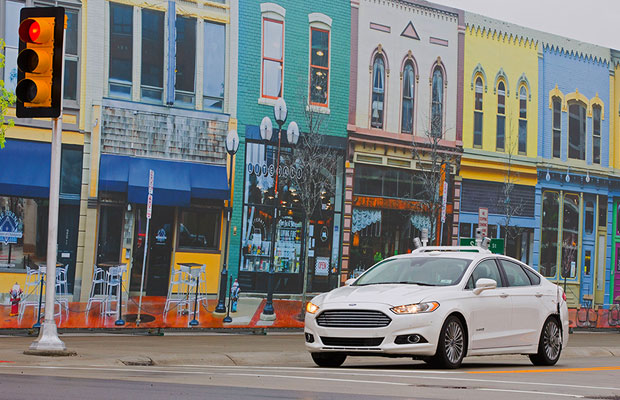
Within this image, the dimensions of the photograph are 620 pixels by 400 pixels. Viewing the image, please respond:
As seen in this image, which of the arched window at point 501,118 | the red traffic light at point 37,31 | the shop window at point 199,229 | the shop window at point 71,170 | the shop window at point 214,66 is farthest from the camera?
the arched window at point 501,118

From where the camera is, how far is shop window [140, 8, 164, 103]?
84.4 feet

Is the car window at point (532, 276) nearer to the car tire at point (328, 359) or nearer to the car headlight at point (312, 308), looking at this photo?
the car tire at point (328, 359)

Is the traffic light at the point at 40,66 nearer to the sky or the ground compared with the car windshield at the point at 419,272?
nearer to the sky

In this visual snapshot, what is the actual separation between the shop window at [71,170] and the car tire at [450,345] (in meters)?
14.5

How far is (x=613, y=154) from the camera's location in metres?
38.3

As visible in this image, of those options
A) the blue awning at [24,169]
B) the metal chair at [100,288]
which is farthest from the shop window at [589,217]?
the blue awning at [24,169]

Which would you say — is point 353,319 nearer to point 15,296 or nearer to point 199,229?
point 15,296

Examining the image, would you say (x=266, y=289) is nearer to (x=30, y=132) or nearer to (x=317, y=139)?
(x=317, y=139)

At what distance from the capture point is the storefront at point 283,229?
2773 cm

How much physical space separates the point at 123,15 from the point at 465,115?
41.8 ft

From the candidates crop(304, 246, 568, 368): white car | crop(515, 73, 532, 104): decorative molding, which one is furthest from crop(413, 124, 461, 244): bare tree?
crop(304, 246, 568, 368): white car

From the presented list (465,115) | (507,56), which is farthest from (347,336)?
(507,56)

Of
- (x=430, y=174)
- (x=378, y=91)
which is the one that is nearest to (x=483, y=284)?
(x=378, y=91)

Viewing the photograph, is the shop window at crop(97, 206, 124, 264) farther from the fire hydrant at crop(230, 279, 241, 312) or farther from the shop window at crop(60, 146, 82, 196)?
the fire hydrant at crop(230, 279, 241, 312)
